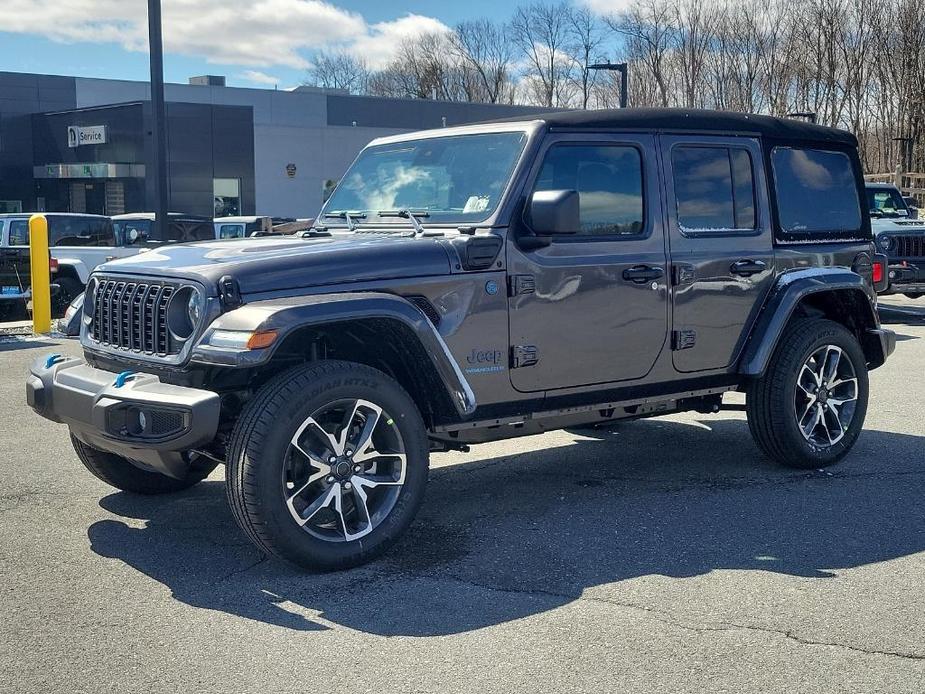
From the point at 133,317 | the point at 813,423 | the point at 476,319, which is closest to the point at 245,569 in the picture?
the point at 133,317

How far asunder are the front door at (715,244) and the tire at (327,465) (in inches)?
71.2

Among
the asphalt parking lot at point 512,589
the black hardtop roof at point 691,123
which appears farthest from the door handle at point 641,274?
the asphalt parking lot at point 512,589

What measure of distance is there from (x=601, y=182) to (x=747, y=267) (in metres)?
1.07

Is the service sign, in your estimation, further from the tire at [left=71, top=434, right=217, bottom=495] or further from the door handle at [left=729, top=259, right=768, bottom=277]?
the door handle at [left=729, top=259, right=768, bottom=277]

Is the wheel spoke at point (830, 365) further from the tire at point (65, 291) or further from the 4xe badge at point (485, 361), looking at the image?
the tire at point (65, 291)

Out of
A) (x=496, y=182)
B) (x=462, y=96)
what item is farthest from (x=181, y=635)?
(x=462, y=96)

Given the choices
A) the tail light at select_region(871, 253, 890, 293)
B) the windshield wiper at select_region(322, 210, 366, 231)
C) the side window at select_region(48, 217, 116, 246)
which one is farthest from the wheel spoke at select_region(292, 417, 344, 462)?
the side window at select_region(48, 217, 116, 246)

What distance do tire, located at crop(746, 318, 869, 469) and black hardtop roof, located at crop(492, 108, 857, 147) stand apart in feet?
3.75

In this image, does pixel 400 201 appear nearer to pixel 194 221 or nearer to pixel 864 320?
pixel 864 320

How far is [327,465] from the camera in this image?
4582 mm

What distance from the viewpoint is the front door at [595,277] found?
5199 millimetres

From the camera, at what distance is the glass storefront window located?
39906 millimetres

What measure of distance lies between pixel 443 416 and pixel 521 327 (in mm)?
566

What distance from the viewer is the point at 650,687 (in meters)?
3.50
